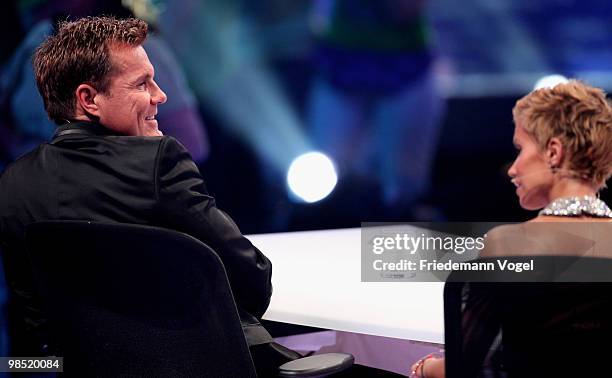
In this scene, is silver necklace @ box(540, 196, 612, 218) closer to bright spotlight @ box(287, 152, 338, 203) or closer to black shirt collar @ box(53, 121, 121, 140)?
black shirt collar @ box(53, 121, 121, 140)

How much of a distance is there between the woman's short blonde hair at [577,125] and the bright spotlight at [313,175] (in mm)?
2799

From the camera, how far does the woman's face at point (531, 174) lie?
1.66m

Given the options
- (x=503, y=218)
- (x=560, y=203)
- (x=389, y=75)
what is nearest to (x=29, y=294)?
(x=560, y=203)

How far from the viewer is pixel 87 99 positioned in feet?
5.48

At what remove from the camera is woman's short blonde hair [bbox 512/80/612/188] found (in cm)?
163

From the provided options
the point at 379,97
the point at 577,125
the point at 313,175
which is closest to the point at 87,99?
the point at 577,125

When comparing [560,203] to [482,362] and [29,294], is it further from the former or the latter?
[29,294]

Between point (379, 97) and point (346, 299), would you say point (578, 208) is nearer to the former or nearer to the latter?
point (346, 299)

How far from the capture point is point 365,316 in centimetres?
173

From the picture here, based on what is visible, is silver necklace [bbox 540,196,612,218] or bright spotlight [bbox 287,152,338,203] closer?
silver necklace [bbox 540,196,612,218]

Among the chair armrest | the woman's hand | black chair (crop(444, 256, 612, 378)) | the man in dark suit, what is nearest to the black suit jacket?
the man in dark suit

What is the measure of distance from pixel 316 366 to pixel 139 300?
34 centimetres

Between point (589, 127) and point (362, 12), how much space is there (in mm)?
3088

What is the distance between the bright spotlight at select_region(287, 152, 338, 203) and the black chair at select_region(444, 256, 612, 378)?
3291mm
